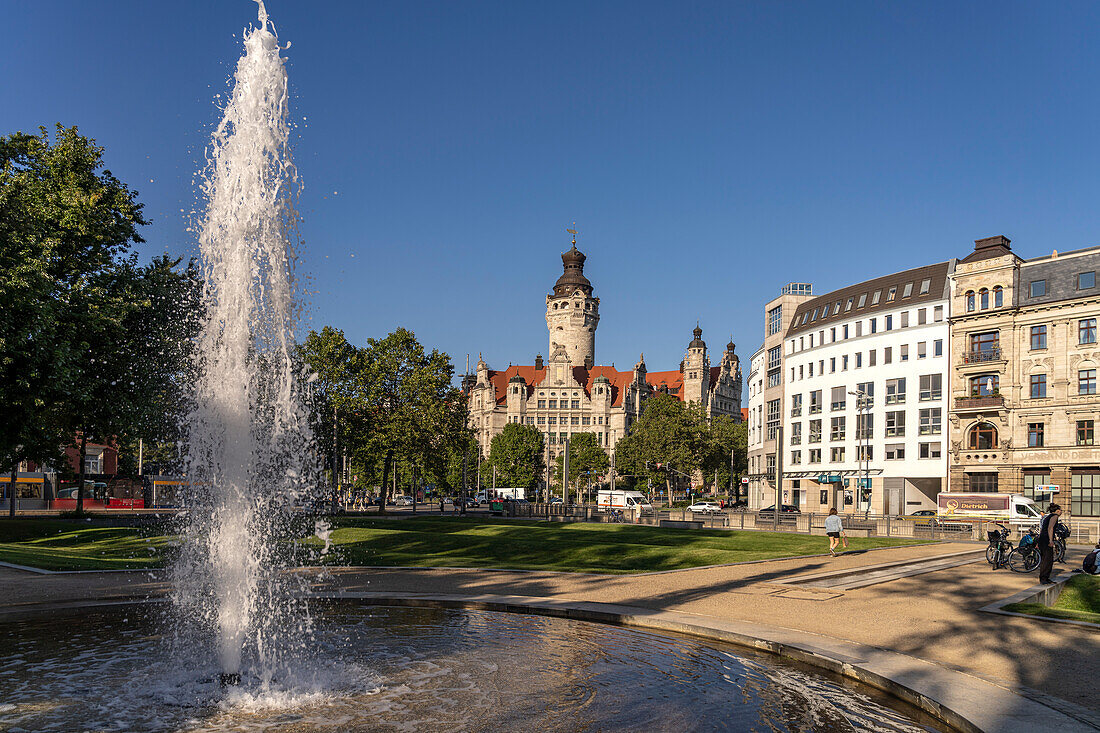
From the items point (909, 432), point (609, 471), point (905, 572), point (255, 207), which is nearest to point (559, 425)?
point (609, 471)

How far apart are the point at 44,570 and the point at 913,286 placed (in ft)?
237

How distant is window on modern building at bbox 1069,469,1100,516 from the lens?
57.1 meters

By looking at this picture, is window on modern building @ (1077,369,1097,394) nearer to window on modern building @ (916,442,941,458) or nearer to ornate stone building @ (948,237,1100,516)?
ornate stone building @ (948,237,1100,516)

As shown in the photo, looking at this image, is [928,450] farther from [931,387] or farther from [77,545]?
[77,545]

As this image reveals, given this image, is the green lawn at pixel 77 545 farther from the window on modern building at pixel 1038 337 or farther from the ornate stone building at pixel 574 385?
the ornate stone building at pixel 574 385

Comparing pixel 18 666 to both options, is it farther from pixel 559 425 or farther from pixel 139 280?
pixel 559 425

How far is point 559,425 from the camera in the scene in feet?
528

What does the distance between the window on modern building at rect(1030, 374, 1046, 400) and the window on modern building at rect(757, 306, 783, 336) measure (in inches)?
1353

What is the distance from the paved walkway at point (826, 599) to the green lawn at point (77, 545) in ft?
9.54

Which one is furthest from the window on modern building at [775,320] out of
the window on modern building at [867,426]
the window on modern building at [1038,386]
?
the window on modern building at [1038,386]

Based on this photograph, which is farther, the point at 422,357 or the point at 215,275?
the point at 422,357

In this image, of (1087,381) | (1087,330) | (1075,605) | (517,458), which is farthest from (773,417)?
(1075,605)

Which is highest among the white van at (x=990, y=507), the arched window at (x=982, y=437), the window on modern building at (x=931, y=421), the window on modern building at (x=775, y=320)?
the window on modern building at (x=775, y=320)

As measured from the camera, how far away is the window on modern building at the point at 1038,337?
203 feet
